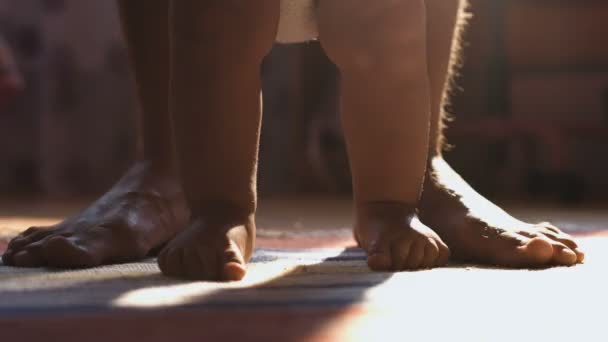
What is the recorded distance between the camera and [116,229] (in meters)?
0.98

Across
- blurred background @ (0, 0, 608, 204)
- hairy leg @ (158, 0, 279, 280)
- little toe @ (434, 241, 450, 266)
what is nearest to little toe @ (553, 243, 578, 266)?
little toe @ (434, 241, 450, 266)

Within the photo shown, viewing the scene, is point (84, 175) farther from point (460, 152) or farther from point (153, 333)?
point (153, 333)

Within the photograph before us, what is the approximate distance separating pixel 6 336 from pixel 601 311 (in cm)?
41

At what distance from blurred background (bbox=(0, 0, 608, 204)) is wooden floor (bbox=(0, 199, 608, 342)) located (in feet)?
6.57

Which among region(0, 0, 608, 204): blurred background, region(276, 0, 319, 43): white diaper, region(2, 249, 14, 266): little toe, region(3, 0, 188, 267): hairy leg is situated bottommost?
region(0, 0, 608, 204): blurred background

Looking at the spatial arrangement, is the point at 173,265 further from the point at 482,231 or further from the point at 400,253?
the point at 482,231

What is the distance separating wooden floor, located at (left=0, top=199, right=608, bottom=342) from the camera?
551mm

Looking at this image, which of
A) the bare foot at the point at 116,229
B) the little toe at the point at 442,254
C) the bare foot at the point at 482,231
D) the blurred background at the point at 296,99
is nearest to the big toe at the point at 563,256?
the bare foot at the point at 482,231

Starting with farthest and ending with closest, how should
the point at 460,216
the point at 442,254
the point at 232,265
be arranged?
the point at 460,216 → the point at 442,254 → the point at 232,265

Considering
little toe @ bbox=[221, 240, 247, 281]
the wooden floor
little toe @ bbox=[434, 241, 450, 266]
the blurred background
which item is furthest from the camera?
the blurred background

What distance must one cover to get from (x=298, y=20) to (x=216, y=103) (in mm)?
184

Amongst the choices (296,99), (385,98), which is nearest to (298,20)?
(385,98)

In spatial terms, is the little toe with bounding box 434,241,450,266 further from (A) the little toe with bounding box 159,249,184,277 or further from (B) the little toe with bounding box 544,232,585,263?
(A) the little toe with bounding box 159,249,184,277

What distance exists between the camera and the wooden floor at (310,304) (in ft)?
1.81
